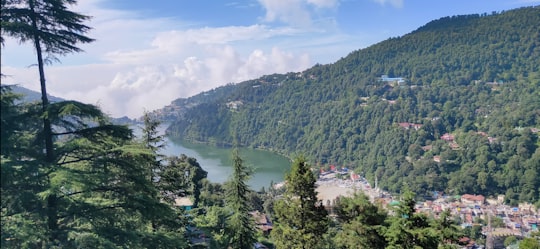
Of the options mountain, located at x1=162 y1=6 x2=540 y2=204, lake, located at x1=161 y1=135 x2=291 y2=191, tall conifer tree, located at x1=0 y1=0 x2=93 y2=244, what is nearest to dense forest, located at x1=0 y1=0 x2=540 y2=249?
tall conifer tree, located at x1=0 y1=0 x2=93 y2=244

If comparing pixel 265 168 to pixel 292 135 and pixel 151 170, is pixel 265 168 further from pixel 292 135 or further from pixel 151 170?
pixel 151 170

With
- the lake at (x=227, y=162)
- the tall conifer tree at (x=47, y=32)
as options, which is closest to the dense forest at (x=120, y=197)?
the tall conifer tree at (x=47, y=32)

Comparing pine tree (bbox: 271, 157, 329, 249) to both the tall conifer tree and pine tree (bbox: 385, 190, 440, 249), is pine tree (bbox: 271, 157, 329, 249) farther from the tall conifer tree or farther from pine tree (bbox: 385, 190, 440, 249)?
the tall conifer tree

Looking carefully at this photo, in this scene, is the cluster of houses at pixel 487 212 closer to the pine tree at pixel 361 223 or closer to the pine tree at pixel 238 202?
the pine tree at pixel 238 202

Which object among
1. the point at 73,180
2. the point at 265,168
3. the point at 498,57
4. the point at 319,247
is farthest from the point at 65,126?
the point at 498,57

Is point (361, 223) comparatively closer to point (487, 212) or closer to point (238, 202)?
point (238, 202)
